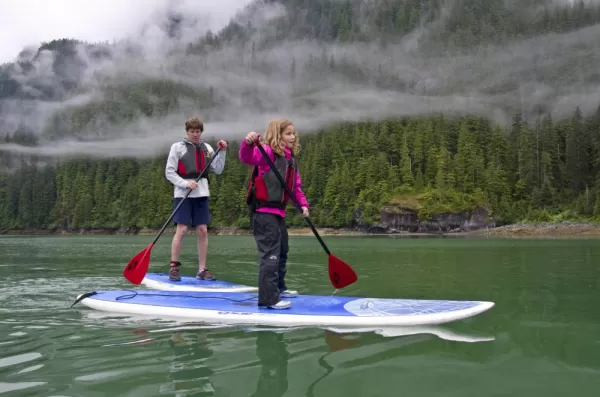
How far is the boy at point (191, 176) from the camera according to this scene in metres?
8.91

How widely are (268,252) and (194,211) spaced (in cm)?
343

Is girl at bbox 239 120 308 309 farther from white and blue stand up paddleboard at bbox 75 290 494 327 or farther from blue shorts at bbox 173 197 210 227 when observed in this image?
blue shorts at bbox 173 197 210 227

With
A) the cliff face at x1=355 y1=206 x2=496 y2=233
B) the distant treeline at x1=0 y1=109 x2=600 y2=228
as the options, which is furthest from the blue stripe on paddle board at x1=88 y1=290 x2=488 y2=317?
the distant treeline at x1=0 y1=109 x2=600 y2=228

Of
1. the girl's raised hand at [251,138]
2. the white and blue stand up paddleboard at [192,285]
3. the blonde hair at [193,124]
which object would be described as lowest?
the white and blue stand up paddleboard at [192,285]

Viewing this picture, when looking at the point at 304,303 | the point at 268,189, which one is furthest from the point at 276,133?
the point at 304,303

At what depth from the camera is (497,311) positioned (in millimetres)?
6340

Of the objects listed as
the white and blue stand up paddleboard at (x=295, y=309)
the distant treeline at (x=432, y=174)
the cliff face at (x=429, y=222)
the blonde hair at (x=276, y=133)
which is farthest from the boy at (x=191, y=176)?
the distant treeline at (x=432, y=174)

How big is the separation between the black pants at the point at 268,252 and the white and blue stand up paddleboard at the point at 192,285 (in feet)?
6.83

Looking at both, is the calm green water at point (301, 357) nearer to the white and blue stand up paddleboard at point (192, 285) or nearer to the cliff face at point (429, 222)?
the white and blue stand up paddleboard at point (192, 285)

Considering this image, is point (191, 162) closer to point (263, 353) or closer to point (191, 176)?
point (191, 176)

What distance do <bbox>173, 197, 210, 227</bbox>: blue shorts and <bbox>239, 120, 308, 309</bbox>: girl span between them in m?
2.91

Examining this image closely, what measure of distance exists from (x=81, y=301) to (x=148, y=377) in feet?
14.6

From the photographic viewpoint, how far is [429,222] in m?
108

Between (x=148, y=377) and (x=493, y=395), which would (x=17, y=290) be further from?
(x=493, y=395)
